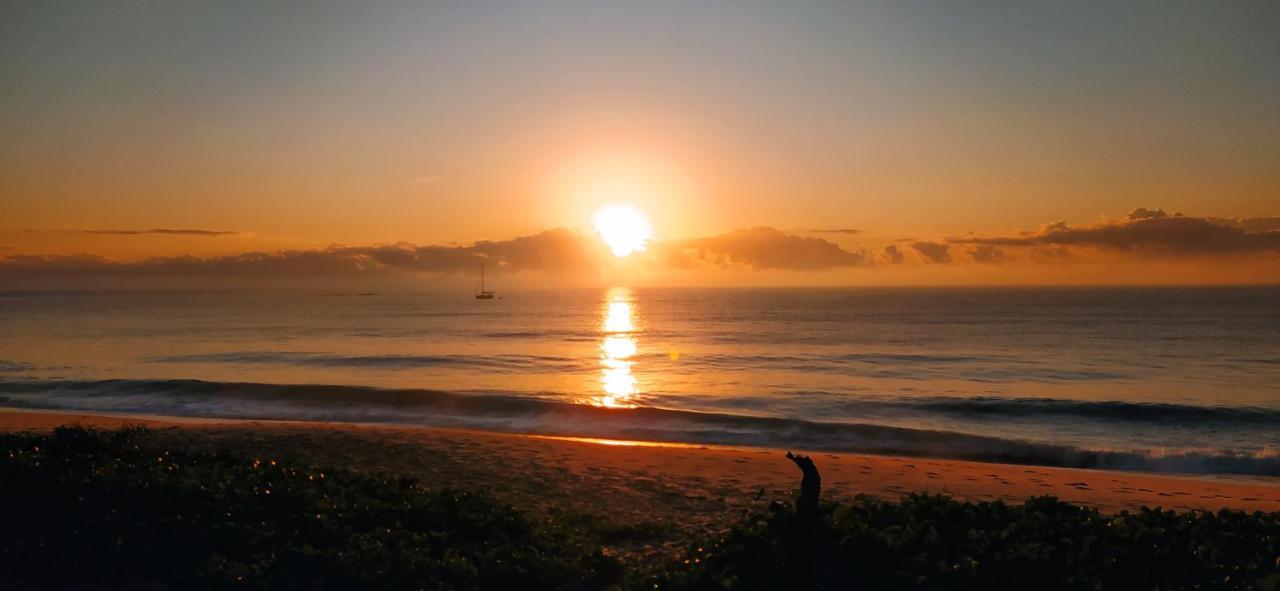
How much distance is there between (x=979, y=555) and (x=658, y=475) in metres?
8.17

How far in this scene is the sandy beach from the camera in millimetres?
13047

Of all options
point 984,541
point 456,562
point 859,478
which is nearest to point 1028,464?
point 859,478

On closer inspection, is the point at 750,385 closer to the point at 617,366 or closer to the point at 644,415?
the point at 644,415

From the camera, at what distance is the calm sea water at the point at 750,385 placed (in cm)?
2380

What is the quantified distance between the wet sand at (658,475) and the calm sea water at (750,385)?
393 cm

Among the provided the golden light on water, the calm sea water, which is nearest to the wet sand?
the calm sea water

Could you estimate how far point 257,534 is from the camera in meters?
8.29

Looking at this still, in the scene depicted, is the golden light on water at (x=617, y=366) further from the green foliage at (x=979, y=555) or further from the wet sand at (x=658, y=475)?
the green foliage at (x=979, y=555)

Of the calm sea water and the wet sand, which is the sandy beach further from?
the calm sea water

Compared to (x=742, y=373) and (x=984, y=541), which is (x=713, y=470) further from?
(x=742, y=373)

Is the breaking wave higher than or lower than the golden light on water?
higher

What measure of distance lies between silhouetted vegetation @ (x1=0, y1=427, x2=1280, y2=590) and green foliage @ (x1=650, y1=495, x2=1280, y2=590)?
0.02 meters

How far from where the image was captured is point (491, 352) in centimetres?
5238

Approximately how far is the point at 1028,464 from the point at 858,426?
5.17 meters
